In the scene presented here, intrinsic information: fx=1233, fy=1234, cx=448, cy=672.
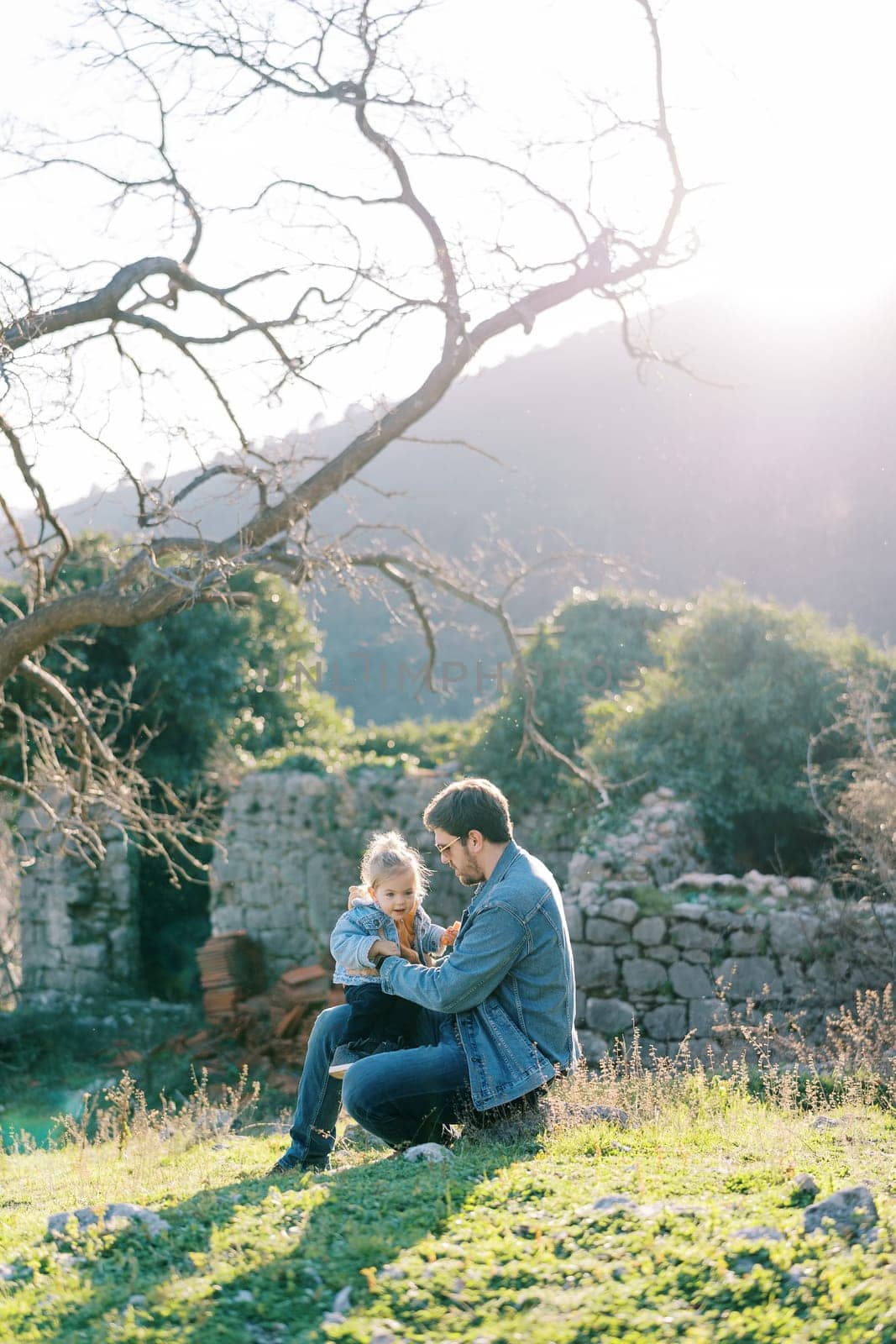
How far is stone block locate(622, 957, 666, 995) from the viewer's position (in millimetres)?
8062

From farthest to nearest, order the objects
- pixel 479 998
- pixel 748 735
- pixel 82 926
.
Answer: pixel 82 926 < pixel 748 735 < pixel 479 998

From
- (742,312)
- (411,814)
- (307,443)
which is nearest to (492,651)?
(742,312)

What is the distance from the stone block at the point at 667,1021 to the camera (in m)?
7.95

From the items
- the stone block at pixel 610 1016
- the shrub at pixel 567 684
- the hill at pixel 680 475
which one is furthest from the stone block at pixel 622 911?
the hill at pixel 680 475

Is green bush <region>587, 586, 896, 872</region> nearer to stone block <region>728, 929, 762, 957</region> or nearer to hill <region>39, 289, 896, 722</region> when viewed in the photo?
stone block <region>728, 929, 762, 957</region>

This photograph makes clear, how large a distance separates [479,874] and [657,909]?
4.26m

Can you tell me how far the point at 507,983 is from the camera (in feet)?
13.4

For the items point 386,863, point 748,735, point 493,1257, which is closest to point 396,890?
point 386,863

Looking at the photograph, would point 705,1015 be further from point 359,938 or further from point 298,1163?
point 359,938

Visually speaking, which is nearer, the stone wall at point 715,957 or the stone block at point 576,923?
the stone wall at point 715,957

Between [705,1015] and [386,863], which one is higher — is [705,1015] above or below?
below

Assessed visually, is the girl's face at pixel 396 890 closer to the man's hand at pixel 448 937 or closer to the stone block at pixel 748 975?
the man's hand at pixel 448 937

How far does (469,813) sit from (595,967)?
4511mm

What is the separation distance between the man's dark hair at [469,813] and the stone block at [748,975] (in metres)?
4.19
